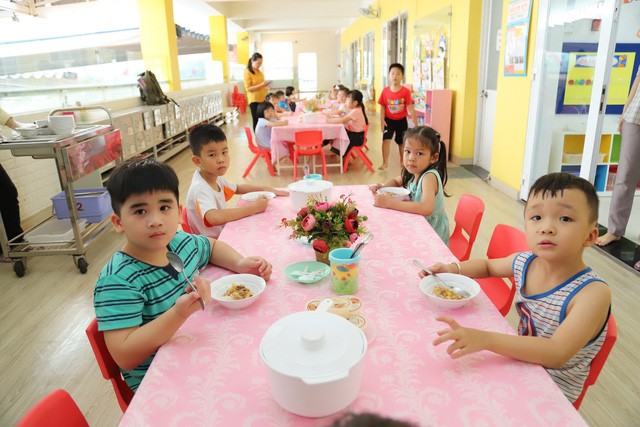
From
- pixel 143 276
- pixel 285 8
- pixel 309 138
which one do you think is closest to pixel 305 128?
pixel 309 138

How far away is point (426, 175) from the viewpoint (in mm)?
1997

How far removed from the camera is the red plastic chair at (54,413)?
76cm

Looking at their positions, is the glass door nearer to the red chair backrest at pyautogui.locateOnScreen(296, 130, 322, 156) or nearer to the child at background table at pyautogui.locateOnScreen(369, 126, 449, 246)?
the child at background table at pyautogui.locateOnScreen(369, 126, 449, 246)

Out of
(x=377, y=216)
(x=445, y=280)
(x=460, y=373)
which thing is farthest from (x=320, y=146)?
(x=460, y=373)

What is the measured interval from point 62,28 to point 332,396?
7.07 m

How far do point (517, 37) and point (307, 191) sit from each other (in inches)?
134

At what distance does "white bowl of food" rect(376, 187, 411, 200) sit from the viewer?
2061 millimetres

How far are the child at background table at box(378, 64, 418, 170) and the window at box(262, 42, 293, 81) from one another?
17670 millimetres

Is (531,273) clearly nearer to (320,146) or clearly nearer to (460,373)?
(460,373)

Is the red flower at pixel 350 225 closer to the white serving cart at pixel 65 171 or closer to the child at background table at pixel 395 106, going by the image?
the white serving cart at pixel 65 171

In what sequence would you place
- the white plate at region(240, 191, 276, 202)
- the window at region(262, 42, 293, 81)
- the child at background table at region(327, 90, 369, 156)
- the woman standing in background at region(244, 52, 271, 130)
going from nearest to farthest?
the white plate at region(240, 191, 276, 202) < the child at background table at region(327, 90, 369, 156) < the woman standing in background at region(244, 52, 271, 130) < the window at region(262, 42, 293, 81)

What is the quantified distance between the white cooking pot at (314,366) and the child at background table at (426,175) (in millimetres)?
1184

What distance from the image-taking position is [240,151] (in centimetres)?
746

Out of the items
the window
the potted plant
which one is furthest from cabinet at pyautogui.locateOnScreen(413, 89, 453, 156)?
the window
